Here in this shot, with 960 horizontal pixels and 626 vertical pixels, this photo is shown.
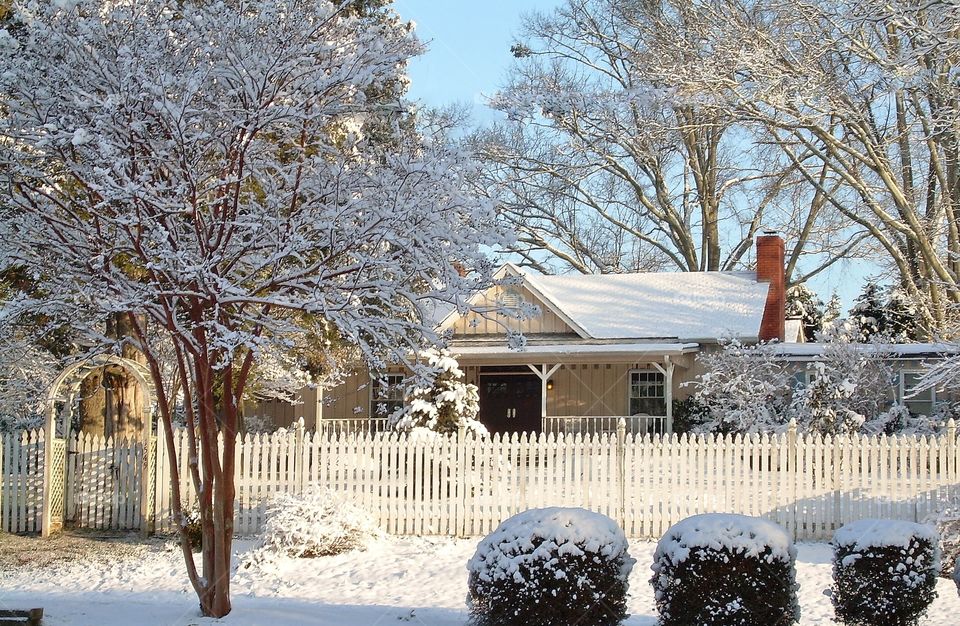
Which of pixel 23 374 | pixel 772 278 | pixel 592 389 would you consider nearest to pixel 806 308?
pixel 772 278

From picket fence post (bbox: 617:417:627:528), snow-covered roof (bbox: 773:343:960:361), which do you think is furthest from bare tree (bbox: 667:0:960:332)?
picket fence post (bbox: 617:417:627:528)

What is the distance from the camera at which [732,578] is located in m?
7.24

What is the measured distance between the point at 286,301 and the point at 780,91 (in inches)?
558

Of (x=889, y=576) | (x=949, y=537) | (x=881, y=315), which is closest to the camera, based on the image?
(x=889, y=576)

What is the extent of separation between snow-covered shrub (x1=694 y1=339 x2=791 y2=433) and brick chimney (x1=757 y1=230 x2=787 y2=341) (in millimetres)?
4208

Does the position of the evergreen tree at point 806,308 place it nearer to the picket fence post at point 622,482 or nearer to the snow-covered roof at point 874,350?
the snow-covered roof at point 874,350

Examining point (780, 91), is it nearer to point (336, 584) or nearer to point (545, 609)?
point (336, 584)

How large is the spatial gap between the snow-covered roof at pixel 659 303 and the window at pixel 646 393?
1215 mm

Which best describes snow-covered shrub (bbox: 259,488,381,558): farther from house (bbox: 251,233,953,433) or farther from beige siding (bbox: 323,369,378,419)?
beige siding (bbox: 323,369,378,419)

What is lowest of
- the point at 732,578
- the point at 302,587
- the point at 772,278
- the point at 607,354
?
the point at 302,587

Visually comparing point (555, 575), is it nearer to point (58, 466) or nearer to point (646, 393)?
point (58, 466)

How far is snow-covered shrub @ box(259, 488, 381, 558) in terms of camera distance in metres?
12.3

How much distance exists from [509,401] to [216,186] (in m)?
18.5

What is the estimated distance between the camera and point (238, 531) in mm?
14211
